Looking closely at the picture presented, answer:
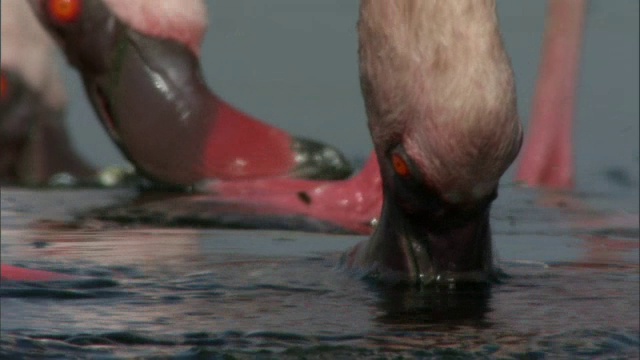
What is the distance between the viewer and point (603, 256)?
5.82 meters

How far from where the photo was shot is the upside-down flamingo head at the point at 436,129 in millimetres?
4742

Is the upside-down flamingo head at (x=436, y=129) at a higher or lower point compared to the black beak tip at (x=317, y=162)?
higher

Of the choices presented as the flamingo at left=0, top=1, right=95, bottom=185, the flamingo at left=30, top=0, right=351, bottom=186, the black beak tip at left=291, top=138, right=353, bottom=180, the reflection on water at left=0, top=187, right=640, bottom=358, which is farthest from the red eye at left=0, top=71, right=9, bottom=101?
the reflection on water at left=0, top=187, right=640, bottom=358

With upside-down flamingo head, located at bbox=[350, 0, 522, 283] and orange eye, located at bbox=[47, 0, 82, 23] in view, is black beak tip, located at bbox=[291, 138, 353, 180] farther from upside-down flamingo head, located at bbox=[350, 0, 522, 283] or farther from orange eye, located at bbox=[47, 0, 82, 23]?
upside-down flamingo head, located at bbox=[350, 0, 522, 283]

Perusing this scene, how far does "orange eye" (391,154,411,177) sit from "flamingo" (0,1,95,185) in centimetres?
311

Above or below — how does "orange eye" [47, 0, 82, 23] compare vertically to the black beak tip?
above

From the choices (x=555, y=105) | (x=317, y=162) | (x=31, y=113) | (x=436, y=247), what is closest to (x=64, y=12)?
(x=317, y=162)

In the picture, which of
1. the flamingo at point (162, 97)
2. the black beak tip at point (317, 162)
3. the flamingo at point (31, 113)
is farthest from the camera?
the flamingo at point (31, 113)

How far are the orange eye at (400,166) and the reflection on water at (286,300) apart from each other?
24cm

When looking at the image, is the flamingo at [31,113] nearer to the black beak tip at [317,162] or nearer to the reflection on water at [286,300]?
the black beak tip at [317,162]

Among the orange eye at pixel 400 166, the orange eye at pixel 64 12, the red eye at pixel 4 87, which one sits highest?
the orange eye at pixel 400 166

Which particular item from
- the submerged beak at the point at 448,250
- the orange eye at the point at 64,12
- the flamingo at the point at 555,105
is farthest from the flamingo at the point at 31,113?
the submerged beak at the point at 448,250

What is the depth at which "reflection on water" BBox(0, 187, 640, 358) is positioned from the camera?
4.16m

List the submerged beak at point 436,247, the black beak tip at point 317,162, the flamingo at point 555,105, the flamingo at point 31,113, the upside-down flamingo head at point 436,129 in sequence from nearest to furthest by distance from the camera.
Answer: the upside-down flamingo head at point 436,129
the submerged beak at point 436,247
the black beak tip at point 317,162
the flamingo at point 31,113
the flamingo at point 555,105
